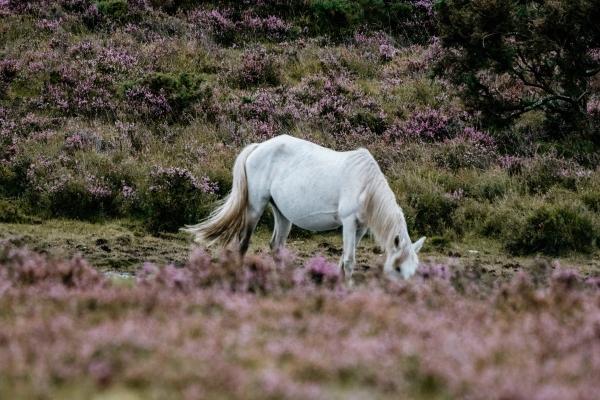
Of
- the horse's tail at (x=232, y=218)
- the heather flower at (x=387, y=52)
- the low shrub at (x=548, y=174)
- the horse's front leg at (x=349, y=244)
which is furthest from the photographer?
the heather flower at (x=387, y=52)

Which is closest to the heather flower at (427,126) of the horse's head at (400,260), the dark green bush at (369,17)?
the dark green bush at (369,17)

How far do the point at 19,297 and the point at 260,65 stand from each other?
14.2 meters

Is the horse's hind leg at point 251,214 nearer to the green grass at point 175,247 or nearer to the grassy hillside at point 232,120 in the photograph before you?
the green grass at point 175,247

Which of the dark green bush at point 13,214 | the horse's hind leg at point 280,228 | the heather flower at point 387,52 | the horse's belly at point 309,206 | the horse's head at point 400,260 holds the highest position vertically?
the heather flower at point 387,52

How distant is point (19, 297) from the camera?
6328mm

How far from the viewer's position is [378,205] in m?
8.76

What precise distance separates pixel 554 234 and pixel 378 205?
15.8 feet

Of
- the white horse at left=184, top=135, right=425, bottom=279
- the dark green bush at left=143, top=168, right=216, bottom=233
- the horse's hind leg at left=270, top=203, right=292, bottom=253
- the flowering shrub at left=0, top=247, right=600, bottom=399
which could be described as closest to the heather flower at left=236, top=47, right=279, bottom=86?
the dark green bush at left=143, top=168, right=216, bottom=233

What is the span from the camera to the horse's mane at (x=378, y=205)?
28.1ft

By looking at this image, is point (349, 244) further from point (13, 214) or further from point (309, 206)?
point (13, 214)

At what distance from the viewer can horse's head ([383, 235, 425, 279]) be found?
815 centimetres

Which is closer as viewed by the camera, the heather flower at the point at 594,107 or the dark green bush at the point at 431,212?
the dark green bush at the point at 431,212

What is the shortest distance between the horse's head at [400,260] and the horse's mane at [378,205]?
84 millimetres

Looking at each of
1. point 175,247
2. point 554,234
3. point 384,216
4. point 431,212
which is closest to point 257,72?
point 431,212
